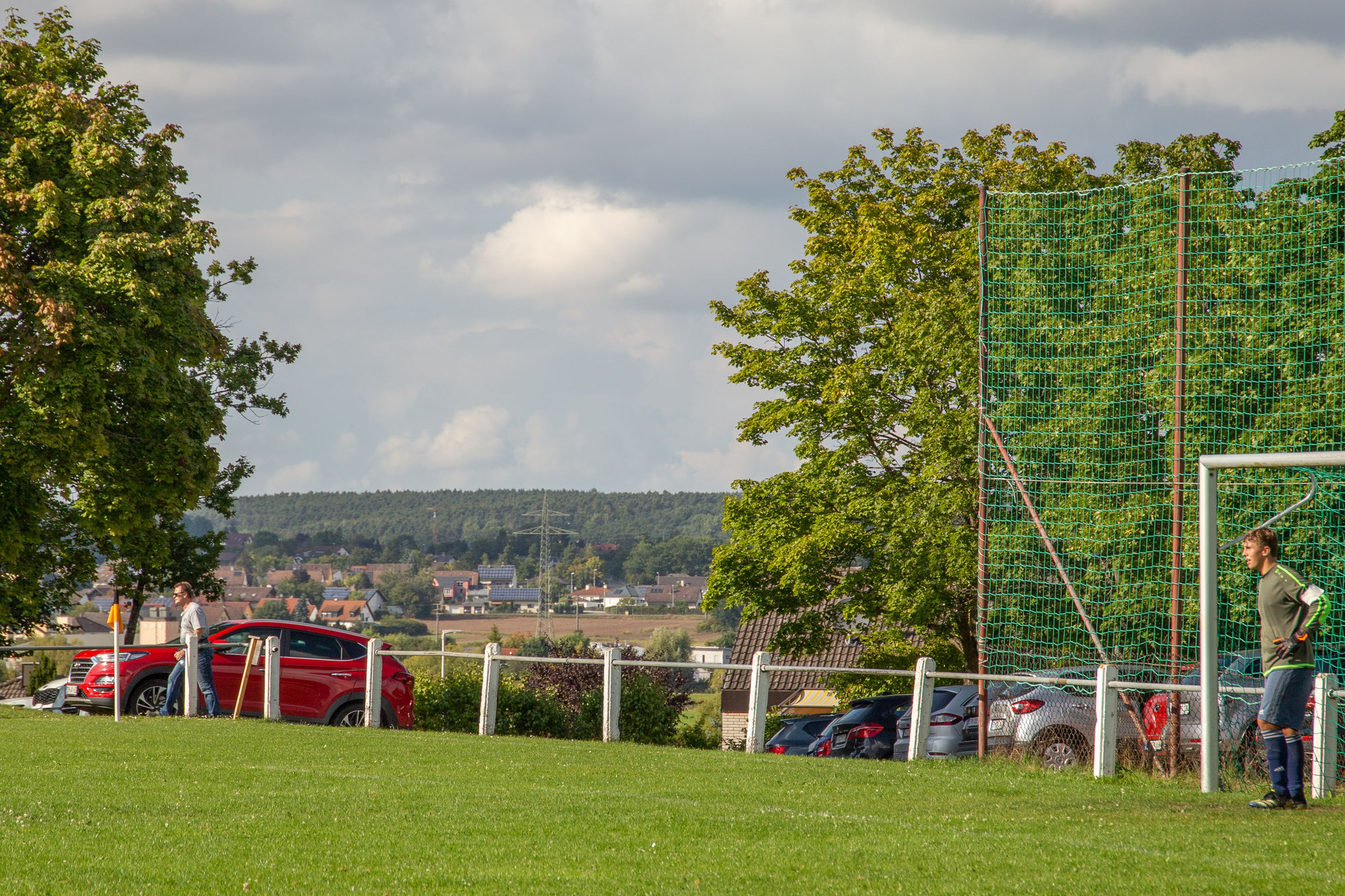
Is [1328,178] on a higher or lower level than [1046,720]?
higher

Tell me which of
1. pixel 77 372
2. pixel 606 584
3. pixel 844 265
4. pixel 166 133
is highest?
pixel 166 133

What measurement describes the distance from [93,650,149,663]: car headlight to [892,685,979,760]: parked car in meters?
9.81

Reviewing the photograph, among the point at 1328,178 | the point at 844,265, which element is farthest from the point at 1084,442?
the point at 844,265

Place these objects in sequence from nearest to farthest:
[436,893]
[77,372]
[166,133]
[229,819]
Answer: [436,893] → [229,819] → [77,372] → [166,133]

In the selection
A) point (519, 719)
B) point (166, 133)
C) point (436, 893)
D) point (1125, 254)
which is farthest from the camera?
point (166, 133)

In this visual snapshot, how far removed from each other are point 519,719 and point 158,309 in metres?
9.32

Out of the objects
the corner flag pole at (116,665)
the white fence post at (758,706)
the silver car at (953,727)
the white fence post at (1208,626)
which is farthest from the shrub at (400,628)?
the white fence post at (1208,626)

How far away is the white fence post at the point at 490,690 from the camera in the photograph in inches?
653

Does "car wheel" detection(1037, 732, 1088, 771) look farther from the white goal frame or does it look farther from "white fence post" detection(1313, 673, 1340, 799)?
"white fence post" detection(1313, 673, 1340, 799)

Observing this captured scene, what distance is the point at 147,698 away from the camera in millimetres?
17297

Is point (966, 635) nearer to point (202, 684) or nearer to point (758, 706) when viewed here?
point (758, 706)

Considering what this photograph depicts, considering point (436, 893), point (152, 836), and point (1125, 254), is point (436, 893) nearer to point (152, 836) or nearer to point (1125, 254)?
point (152, 836)

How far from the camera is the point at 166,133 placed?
24469 mm

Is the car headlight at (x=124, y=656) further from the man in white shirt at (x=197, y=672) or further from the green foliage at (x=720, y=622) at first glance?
the green foliage at (x=720, y=622)
